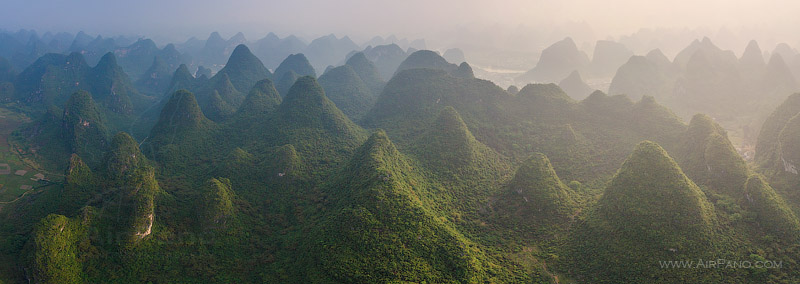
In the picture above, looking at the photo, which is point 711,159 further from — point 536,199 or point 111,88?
point 111,88

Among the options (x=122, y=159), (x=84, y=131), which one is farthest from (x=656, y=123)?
(x=84, y=131)

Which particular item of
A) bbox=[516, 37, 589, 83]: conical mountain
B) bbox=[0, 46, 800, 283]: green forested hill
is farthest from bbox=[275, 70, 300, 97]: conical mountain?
bbox=[516, 37, 589, 83]: conical mountain

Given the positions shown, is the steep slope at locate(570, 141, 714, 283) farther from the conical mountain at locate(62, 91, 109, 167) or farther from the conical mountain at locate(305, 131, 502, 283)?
the conical mountain at locate(62, 91, 109, 167)

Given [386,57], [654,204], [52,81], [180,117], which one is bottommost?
[52,81]

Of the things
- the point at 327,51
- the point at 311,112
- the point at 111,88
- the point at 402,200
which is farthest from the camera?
the point at 327,51

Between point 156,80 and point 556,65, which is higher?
point 556,65

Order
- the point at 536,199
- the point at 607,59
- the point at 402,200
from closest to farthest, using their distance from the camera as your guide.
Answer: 1. the point at 402,200
2. the point at 536,199
3. the point at 607,59
